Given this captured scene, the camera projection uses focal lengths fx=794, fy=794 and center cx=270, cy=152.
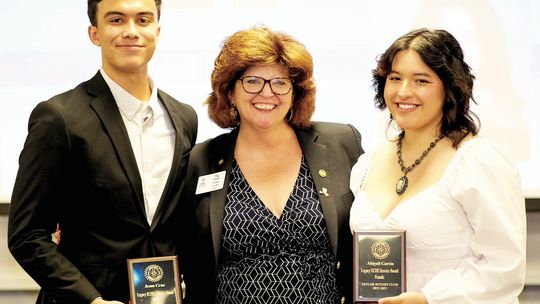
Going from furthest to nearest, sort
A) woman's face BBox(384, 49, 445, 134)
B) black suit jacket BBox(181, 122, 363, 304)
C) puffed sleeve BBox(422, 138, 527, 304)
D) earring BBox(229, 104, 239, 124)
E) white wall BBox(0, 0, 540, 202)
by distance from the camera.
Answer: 1. white wall BBox(0, 0, 540, 202)
2. earring BBox(229, 104, 239, 124)
3. black suit jacket BBox(181, 122, 363, 304)
4. woman's face BBox(384, 49, 445, 134)
5. puffed sleeve BBox(422, 138, 527, 304)

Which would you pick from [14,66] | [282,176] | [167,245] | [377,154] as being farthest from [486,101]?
[14,66]

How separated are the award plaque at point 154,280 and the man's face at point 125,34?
26.1 inches

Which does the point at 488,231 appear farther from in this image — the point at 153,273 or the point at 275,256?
the point at 153,273

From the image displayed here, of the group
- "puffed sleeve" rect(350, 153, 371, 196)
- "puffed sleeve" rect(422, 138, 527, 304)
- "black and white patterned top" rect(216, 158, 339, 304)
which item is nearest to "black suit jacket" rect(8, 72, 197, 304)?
"black and white patterned top" rect(216, 158, 339, 304)

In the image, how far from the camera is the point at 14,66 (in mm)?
3752

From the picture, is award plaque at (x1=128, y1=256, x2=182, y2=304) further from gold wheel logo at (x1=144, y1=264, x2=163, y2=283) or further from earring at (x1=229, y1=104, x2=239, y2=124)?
earring at (x1=229, y1=104, x2=239, y2=124)

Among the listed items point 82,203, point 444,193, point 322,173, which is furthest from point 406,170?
point 82,203

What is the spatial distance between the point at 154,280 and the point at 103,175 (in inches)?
14.7

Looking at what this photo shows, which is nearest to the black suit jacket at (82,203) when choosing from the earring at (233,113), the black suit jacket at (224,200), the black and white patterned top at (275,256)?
the black suit jacket at (224,200)

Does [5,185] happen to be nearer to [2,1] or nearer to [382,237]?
[2,1]

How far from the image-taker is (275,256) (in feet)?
8.70

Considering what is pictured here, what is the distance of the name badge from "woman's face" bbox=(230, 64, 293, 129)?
0.73 ft

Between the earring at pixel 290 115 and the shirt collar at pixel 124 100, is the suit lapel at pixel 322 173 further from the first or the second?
the shirt collar at pixel 124 100

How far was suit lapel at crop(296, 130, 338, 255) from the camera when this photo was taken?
8.77 feet
